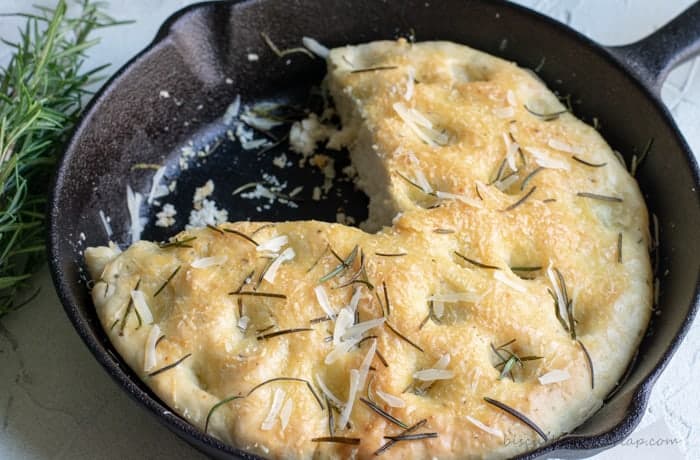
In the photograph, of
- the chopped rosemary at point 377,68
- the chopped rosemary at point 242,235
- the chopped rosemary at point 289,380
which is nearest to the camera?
the chopped rosemary at point 289,380

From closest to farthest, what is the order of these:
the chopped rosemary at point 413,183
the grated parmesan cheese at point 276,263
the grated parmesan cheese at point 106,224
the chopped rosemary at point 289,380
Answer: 1. the chopped rosemary at point 289,380
2. the grated parmesan cheese at point 276,263
3. the chopped rosemary at point 413,183
4. the grated parmesan cheese at point 106,224

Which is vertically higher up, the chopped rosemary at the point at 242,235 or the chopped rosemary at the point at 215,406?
the chopped rosemary at the point at 242,235

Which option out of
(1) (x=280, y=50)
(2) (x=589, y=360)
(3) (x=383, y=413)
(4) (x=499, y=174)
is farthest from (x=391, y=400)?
(1) (x=280, y=50)

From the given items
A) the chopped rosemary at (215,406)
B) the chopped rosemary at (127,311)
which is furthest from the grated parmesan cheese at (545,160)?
the chopped rosemary at (127,311)

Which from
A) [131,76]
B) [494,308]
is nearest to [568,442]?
[494,308]

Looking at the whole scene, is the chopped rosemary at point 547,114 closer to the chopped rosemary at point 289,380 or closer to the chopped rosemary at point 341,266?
the chopped rosemary at point 341,266

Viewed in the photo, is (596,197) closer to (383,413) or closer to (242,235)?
(383,413)
